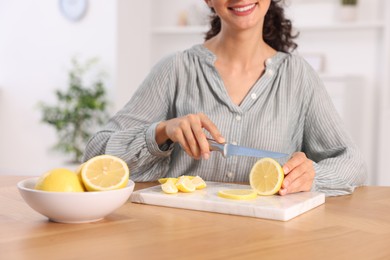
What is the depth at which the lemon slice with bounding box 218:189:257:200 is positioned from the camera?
1.47 metres

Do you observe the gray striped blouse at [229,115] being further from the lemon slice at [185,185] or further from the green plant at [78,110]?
the green plant at [78,110]

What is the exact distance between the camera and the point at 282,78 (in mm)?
2217

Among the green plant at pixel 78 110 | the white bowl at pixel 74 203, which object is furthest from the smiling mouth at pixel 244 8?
the green plant at pixel 78 110

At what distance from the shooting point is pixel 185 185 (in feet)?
5.14

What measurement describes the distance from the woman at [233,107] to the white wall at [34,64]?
12.0ft

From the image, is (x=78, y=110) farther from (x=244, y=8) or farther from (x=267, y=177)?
(x=267, y=177)

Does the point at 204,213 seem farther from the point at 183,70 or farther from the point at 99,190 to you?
the point at 183,70

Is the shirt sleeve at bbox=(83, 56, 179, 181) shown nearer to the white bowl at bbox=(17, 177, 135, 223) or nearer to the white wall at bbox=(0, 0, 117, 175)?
the white bowl at bbox=(17, 177, 135, 223)

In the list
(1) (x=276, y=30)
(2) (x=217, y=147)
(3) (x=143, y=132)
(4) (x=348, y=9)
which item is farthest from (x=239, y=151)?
(4) (x=348, y=9)

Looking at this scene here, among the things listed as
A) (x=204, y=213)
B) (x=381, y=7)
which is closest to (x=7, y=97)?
(x=381, y=7)

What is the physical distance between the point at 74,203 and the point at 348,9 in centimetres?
435

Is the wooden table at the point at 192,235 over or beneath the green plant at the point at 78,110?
over

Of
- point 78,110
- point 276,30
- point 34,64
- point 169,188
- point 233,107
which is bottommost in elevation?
point 78,110

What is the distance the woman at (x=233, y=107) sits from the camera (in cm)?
204
